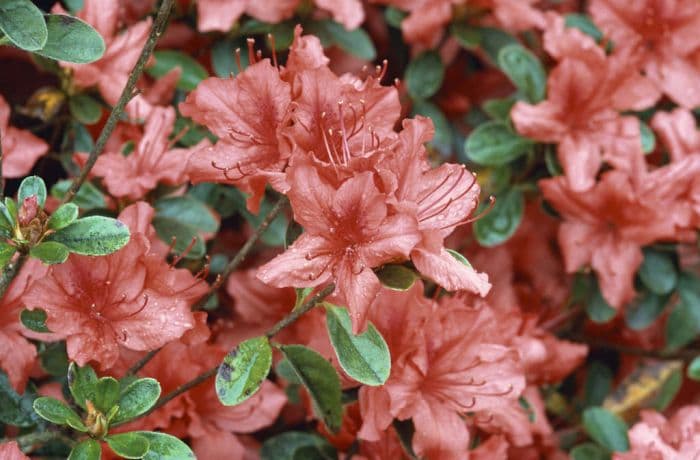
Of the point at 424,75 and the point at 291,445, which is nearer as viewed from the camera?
the point at 291,445

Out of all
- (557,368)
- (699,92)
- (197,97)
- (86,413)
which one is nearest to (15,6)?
(197,97)

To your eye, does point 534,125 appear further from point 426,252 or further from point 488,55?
point 426,252

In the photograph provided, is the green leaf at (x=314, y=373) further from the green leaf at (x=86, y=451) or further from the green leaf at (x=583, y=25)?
the green leaf at (x=583, y=25)

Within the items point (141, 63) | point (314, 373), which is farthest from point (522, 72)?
point (141, 63)

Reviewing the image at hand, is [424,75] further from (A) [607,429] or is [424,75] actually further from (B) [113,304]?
(B) [113,304]

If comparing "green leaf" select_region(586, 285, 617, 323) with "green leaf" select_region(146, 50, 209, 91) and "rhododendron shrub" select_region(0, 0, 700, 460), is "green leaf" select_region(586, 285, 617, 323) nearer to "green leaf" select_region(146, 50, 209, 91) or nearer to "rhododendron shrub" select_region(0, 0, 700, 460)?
"rhododendron shrub" select_region(0, 0, 700, 460)
